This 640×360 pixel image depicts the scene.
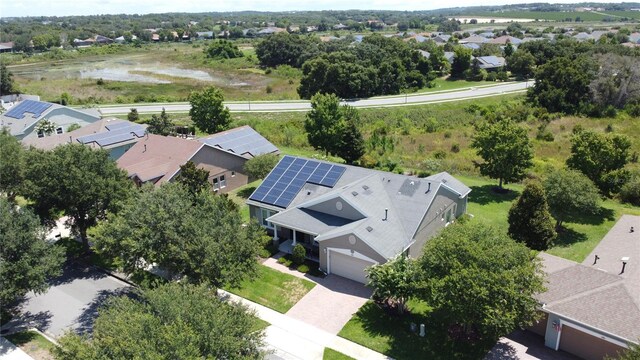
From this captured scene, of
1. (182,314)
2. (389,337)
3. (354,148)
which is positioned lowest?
(389,337)

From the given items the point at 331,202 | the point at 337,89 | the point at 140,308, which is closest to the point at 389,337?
the point at 331,202

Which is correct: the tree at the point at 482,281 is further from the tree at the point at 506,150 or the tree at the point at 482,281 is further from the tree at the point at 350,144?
the tree at the point at 350,144

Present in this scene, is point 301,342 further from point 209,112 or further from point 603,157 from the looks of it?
point 209,112

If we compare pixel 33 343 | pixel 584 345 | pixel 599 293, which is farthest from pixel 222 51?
pixel 584 345

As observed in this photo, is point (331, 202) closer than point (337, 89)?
Yes

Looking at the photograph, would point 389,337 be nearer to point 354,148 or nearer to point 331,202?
point 331,202

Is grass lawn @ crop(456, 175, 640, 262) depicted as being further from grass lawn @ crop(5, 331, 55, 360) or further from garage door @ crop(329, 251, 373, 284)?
grass lawn @ crop(5, 331, 55, 360)
